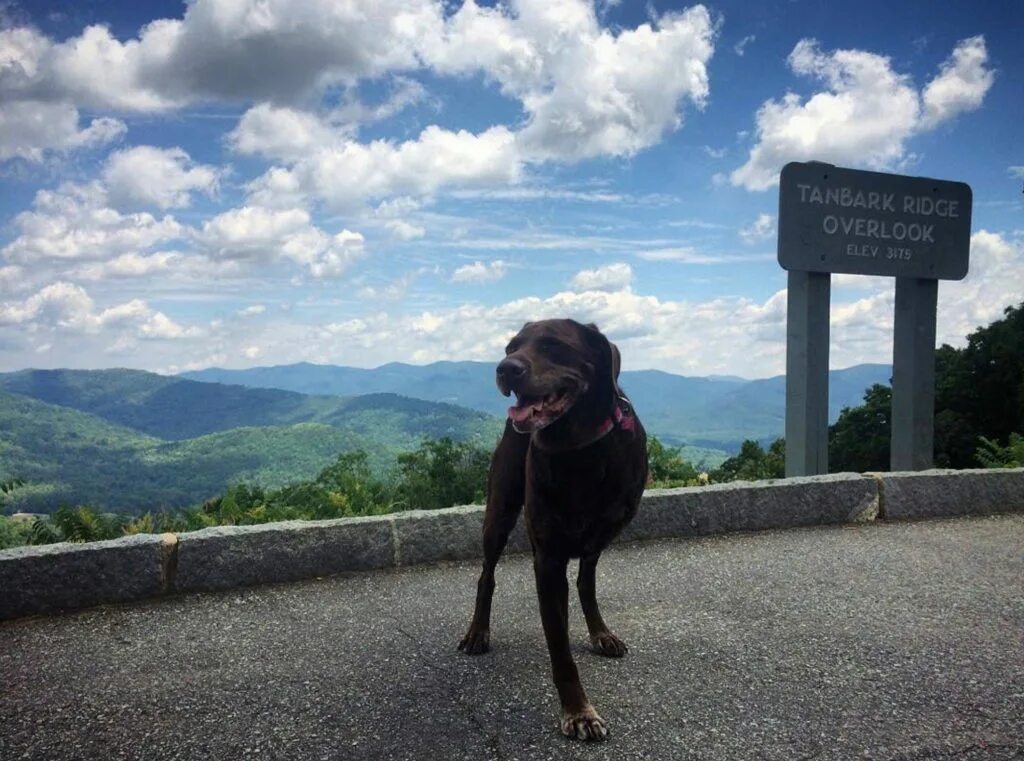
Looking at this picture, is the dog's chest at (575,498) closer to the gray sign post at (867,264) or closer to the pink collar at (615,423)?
the pink collar at (615,423)

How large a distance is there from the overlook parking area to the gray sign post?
256 centimetres

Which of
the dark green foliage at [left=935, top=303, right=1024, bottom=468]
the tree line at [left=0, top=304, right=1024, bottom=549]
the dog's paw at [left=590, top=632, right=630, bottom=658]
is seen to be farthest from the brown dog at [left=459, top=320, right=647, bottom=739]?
the dark green foliage at [left=935, top=303, right=1024, bottom=468]

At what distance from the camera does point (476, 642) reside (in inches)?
145

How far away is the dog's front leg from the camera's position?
284 centimetres

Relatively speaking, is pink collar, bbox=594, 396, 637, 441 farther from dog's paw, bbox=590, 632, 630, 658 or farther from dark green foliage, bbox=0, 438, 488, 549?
dark green foliage, bbox=0, 438, 488, 549

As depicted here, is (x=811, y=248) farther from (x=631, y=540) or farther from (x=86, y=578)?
(x=86, y=578)

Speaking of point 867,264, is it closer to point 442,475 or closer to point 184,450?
point 442,475

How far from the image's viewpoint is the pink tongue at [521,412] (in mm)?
2680

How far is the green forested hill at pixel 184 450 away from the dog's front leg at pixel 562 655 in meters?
4.13

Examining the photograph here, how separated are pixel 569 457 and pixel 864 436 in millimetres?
14094

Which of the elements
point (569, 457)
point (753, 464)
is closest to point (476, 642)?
point (569, 457)

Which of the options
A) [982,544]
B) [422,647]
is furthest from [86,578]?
[982,544]

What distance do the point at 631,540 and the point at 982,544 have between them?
2.65 m

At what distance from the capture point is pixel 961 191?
27.0ft
